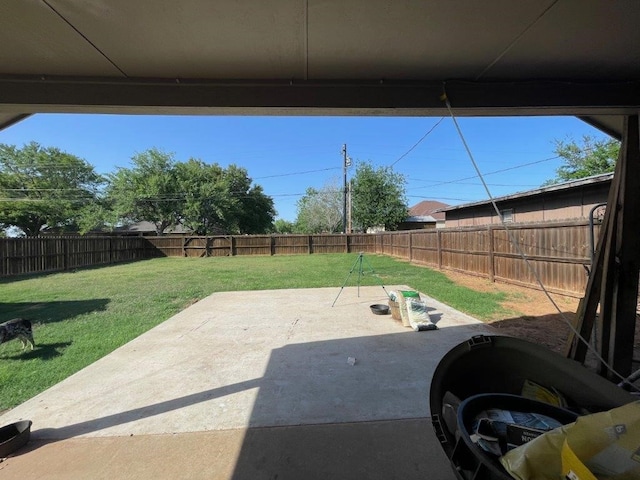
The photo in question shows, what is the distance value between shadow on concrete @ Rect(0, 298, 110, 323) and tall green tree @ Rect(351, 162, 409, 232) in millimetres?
25392

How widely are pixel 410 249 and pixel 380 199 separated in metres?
14.4

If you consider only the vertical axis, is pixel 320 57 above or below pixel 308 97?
above

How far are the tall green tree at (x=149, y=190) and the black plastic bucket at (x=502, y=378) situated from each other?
3348 centimetres

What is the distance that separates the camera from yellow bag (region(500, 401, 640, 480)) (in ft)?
3.16

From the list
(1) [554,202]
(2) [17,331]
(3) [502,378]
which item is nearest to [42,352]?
(2) [17,331]

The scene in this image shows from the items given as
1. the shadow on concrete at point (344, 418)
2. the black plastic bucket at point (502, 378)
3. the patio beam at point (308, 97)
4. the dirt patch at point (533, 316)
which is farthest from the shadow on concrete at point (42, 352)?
the dirt patch at point (533, 316)

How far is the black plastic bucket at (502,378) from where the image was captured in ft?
4.95

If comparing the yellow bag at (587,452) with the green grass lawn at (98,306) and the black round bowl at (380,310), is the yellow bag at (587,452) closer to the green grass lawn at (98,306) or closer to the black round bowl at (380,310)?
the green grass lawn at (98,306)

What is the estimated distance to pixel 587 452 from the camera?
3.32 feet

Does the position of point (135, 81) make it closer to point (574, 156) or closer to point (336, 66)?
point (336, 66)

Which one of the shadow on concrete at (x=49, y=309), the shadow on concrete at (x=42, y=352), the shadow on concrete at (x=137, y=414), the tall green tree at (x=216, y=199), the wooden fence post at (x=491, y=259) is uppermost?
the tall green tree at (x=216, y=199)

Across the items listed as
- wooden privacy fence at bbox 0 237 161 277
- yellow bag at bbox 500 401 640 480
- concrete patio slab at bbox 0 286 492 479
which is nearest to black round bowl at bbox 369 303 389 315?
concrete patio slab at bbox 0 286 492 479

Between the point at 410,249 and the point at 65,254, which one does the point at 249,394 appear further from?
the point at 65,254

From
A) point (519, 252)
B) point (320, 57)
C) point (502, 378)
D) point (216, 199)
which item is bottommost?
point (502, 378)
